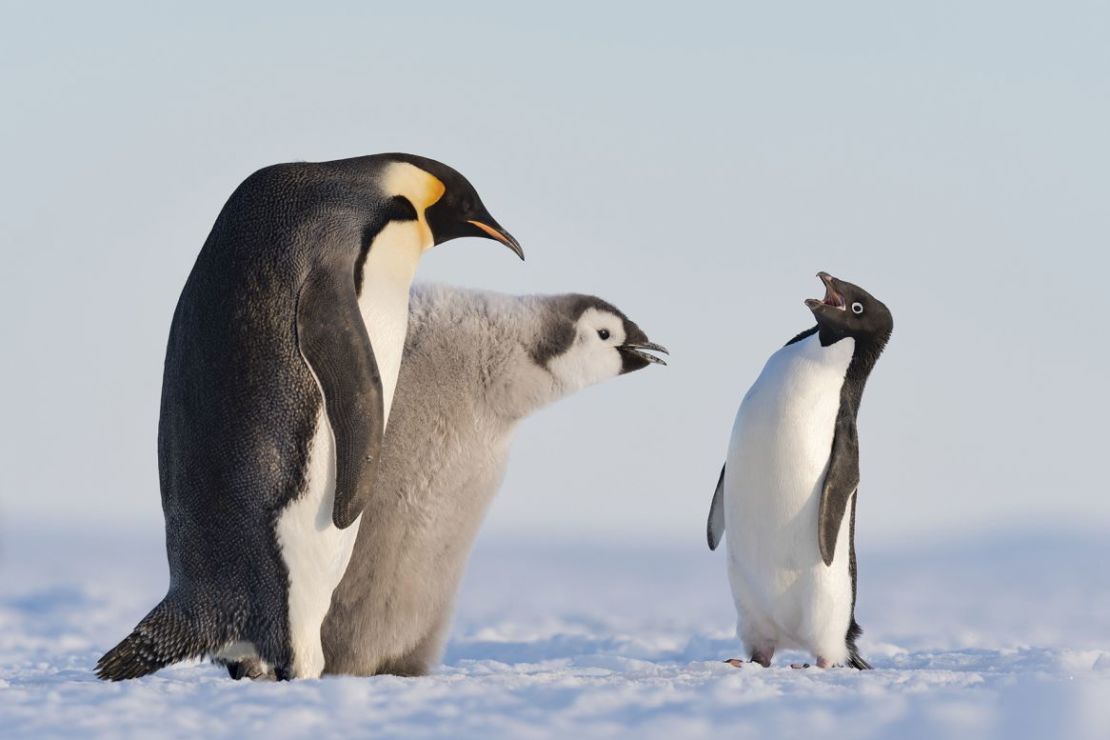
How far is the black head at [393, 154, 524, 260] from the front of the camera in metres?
4.14

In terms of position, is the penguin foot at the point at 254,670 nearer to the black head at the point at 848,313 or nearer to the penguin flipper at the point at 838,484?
the penguin flipper at the point at 838,484

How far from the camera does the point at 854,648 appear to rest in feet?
15.6

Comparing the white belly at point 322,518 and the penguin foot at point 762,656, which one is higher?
the white belly at point 322,518

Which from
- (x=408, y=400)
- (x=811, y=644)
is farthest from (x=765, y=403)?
(x=408, y=400)

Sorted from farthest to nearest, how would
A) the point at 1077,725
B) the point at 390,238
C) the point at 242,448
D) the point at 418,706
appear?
the point at 390,238 → the point at 242,448 → the point at 418,706 → the point at 1077,725

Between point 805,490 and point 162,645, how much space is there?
6.58 feet

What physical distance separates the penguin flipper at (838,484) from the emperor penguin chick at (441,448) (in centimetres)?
80

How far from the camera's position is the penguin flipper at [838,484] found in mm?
4512

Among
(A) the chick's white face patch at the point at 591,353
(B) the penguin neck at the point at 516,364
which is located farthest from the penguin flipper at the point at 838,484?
(B) the penguin neck at the point at 516,364

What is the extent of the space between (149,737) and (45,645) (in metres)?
4.30

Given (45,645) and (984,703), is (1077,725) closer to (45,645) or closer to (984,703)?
(984,703)

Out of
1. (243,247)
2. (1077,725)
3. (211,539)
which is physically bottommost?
(1077,725)

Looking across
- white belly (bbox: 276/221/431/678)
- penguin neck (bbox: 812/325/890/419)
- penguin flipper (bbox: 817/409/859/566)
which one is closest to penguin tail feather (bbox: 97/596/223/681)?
white belly (bbox: 276/221/431/678)

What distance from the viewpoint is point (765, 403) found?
15.3ft
